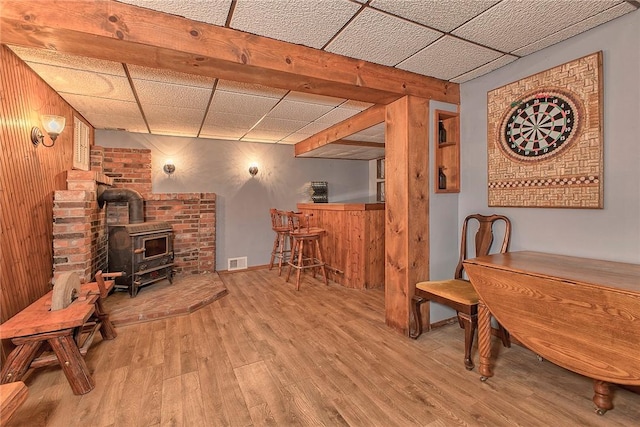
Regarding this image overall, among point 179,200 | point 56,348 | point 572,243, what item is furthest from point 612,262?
point 179,200

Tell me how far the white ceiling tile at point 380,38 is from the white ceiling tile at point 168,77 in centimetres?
116

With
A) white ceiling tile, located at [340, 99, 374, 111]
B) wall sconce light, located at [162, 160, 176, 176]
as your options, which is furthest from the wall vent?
white ceiling tile, located at [340, 99, 374, 111]

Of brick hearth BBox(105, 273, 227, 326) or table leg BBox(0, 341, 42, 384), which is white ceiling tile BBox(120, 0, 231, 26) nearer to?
table leg BBox(0, 341, 42, 384)

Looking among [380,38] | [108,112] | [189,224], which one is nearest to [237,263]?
[189,224]

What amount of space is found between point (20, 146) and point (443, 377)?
129 inches

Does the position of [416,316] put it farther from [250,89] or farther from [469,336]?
[250,89]

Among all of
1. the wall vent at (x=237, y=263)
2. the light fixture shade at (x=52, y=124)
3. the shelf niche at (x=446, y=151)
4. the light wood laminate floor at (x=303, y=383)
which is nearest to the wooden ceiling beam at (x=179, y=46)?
the shelf niche at (x=446, y=151)

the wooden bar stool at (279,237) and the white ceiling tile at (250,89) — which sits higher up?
the white ceiling tile at (250,89)

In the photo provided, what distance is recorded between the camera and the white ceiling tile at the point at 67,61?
6.30ft

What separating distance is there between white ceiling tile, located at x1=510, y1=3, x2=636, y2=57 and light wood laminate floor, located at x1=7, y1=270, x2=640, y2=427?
2.18 m

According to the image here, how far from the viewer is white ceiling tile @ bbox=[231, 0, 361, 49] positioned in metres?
1.49

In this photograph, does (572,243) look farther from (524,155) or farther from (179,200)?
(179,200)

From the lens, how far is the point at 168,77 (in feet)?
7.61

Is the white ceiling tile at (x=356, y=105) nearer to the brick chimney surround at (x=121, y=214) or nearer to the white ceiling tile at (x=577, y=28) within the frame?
the white ceiling tile at (x=577, y=28)
